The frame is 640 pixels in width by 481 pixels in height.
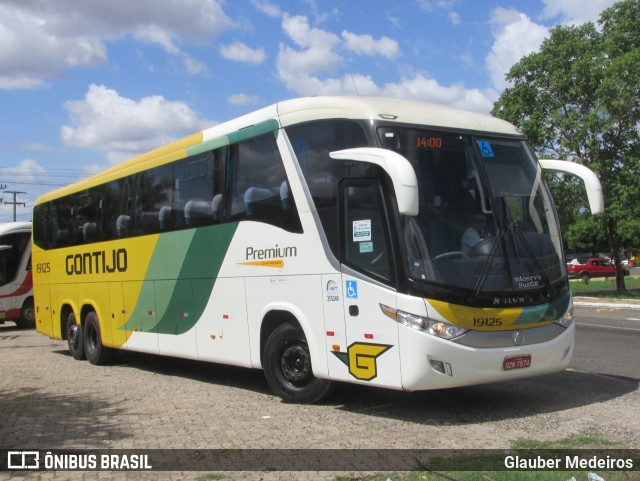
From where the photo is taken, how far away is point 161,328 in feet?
36.4

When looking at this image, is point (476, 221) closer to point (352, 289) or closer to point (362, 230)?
point (362, 230)

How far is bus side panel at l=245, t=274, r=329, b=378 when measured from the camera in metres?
7.82

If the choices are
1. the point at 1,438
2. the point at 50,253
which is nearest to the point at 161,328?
the point at 1,438

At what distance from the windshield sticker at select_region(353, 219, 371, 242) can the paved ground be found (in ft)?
6.17

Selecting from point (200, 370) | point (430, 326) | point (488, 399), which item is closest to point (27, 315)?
point (200, 370)

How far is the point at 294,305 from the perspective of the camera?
26.9 feet

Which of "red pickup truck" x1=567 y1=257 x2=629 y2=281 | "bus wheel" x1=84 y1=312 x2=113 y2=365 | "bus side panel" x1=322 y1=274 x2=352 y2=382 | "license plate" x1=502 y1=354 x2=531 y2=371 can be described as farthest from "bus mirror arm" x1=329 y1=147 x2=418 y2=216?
"red pickup truck" x1=567 y1=257 x2=629 y2=281

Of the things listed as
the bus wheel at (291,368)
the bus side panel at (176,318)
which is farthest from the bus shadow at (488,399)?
the bus side panel at (176,318)

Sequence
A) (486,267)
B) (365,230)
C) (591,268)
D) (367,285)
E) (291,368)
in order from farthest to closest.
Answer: (591,268) → (291,368) → (365,230) → (367,285) → (486,267)

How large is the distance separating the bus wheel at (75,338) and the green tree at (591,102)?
19510 mm

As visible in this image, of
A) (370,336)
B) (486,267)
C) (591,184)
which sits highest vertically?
(591,184)

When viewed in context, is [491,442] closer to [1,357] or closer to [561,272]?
[561,272]

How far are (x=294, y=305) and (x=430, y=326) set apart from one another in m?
1.89

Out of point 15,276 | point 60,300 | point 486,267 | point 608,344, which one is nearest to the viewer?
point 486,267
